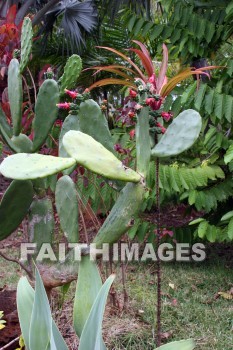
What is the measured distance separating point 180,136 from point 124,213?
0.37 meters

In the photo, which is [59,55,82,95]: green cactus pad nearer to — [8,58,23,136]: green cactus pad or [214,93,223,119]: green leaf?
[8,58,23,136]: green cactus pad

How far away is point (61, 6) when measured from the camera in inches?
254

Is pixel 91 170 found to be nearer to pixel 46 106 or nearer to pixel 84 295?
pixel 84 295

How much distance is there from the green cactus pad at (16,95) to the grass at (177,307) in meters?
1.23

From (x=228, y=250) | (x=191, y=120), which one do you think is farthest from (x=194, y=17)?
(x=228, y=250)

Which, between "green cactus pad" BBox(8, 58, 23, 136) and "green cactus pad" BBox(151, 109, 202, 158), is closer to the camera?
"green cactus pad" BBox(151, 109, 202, 158)

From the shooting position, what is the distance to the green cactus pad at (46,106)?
2273mm

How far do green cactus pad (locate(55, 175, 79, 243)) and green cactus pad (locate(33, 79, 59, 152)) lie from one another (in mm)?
252

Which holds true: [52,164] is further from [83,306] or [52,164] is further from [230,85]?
[230,85]

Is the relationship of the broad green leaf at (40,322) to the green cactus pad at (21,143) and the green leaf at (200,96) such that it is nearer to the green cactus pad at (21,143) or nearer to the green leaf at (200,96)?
the green cactus pad at (21,143)

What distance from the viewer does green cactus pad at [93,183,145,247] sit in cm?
191

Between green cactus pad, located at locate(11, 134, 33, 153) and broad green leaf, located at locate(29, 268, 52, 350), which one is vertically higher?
green cactus pad, located at locate(11, 134, 33, 153)

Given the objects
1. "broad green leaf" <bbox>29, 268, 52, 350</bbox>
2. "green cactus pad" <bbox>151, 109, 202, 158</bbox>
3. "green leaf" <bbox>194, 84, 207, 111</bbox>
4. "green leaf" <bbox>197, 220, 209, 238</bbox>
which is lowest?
"broad green leaf" <bbox>29, 268, 52, 350</bbox>

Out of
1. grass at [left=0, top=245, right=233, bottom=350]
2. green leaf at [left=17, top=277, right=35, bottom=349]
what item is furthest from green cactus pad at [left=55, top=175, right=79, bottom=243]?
grass at [left=0, top=245, right=233, bottom=350]
